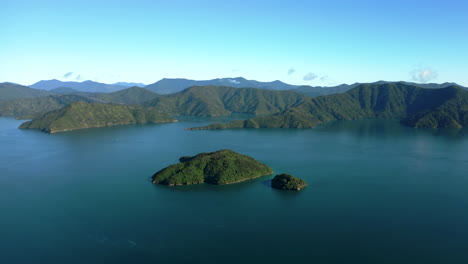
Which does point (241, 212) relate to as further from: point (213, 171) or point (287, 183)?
point (213, 171)

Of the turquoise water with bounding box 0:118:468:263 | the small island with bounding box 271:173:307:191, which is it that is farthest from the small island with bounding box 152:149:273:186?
the small island with bounding box 271:173:307:191

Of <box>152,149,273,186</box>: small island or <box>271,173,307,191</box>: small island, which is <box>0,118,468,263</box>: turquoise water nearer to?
<box>271,173,307,191</box>: small island

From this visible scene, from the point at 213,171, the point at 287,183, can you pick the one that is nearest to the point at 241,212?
the point at 287,183

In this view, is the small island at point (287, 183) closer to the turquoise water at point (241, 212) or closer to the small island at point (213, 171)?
the turquoise water at point (241, 212)

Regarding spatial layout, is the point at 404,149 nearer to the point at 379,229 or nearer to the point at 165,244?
the point at 379,229

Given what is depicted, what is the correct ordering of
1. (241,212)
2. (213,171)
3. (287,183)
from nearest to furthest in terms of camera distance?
(241,212)
(287,183)
(213,171)

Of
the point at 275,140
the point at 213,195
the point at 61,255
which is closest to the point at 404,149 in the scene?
the point at 275,140
